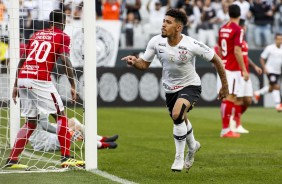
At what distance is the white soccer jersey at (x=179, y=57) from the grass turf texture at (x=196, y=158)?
1106mm

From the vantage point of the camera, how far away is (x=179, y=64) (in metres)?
9.88

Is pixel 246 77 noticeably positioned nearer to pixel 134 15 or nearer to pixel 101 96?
pixel 101 96

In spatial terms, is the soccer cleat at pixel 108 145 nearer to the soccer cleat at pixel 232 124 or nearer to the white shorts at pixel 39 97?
the white shorts at pixel 39 97

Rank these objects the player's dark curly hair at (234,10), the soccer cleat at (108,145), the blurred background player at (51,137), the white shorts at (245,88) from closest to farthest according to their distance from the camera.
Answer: the blurred background player at (51,137) → the soccer cleat at (108,145) → the player's dark curly hair at (234,10) → the white shorts at (245,88)

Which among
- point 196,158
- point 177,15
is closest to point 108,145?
point 196,158

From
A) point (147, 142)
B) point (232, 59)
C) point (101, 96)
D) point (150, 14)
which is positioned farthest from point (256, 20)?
point (147, 142)

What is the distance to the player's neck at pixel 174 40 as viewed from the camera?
384 inches

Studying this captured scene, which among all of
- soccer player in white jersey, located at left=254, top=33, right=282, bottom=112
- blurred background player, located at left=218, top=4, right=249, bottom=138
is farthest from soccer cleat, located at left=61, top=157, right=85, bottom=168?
soccer player in white jersey, located at left=254, top=33, right=282, bottom=112

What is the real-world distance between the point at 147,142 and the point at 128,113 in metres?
8.94

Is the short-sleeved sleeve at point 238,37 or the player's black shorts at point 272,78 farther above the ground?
the short-sleeved sleeve at point 238,37

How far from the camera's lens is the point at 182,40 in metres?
9.83

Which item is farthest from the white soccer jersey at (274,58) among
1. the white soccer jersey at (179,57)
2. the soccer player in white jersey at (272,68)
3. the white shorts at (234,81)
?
the white soccer jersey at (179,57)

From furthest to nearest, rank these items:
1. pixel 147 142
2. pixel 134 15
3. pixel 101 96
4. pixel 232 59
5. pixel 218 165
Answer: pixel 134 15 < pixel 101 96 < pixel 232 59 < pixel 147 142 < pixel 218 165

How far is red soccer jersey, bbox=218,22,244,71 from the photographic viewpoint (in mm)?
15398
